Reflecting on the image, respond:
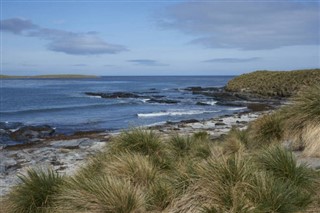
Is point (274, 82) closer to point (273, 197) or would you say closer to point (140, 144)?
point (140, 144)

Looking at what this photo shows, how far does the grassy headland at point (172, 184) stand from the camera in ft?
18.2

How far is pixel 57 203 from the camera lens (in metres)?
6.81

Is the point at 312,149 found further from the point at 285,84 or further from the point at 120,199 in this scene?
the point at 285,84

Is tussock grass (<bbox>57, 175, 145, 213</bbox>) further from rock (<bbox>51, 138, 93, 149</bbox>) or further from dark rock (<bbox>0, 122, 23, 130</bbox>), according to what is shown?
dark rock (<bbox>0, 122, 23, 130</bbox>)

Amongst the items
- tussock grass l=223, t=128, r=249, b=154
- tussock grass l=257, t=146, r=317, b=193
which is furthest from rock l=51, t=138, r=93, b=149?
tussock grass l=257, t=146, r=317, b=193

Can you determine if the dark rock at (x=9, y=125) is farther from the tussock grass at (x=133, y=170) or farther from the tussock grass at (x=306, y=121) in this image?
the tussock grass at (x=133, y=170)

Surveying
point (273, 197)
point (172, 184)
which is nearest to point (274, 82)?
point (172, 184)

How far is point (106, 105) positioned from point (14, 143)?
25693 millimetres

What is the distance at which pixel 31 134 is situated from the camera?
27938 mm

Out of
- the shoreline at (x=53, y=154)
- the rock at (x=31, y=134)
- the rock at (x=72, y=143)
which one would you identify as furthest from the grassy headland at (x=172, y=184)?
the rock at (x=31, y=134)

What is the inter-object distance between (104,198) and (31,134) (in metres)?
23.6

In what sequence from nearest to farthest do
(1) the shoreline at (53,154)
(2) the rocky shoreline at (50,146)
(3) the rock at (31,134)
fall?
(1) the shoreline at (53,154), (2) the rocky shoreline at (50,146), (3) the rock at (31,134)

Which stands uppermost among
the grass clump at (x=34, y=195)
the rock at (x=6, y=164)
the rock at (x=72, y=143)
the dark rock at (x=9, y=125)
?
the grass clump at (x=34, y=195)

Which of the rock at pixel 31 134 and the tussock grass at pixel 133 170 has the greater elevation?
the tussock grass at pixel 133 170
